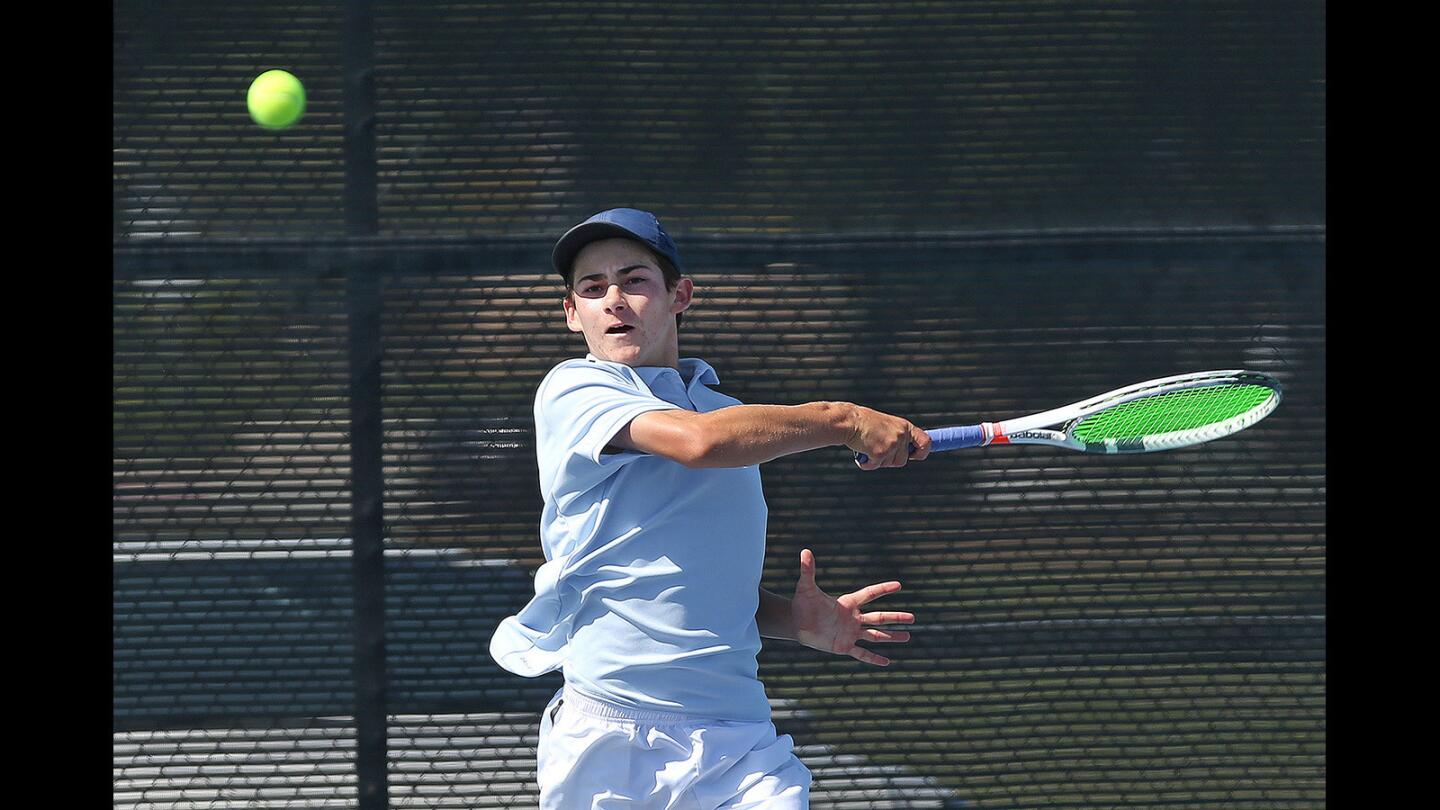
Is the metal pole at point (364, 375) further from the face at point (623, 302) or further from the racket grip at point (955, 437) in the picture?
the racket grip at point (955, 437)

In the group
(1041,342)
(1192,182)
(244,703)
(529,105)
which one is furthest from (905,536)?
(244,703)

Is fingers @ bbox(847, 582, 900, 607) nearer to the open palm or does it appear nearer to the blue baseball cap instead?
the open palm

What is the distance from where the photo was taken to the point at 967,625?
3.27 m

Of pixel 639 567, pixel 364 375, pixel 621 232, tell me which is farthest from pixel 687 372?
pixel 364 375

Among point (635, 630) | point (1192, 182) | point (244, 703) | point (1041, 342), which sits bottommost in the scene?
point (244, 703)

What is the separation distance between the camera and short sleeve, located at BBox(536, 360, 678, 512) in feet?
7.02

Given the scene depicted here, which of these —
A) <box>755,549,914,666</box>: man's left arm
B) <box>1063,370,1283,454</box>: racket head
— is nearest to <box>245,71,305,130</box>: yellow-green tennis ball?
<box>755,549,914,666</box>: man's left arm

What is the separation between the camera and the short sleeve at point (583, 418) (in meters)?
2.14

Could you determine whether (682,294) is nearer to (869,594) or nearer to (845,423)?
(845,423)

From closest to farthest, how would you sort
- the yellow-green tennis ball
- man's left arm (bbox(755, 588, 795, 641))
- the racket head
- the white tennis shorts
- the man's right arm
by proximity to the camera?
the man's right arm → the white tennis shorts → man's left arm (bbox(755, 588, 795, 641)) → the racket head → the yellow-green tennis ball

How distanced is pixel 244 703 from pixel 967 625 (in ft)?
5.64

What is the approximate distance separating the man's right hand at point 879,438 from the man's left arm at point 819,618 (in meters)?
0.31

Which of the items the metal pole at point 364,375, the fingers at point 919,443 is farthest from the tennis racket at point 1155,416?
the metal pole at point 364,375

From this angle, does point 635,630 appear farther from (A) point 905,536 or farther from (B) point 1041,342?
(B) point 1041,342
